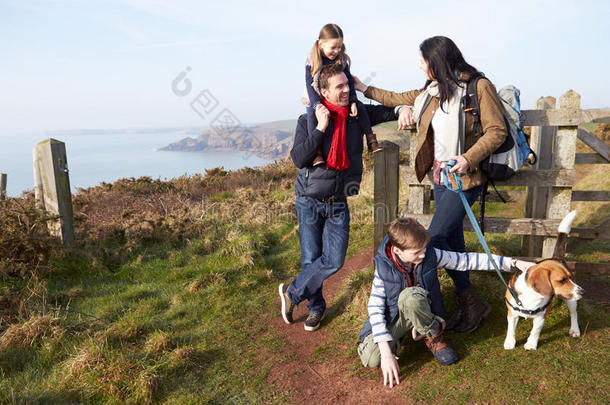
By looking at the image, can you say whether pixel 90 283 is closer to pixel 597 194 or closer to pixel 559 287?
pixel 559 287

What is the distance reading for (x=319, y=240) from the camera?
4027 mm

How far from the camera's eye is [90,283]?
19.1 feet

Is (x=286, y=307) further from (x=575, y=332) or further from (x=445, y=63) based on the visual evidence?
(x=445, y=63)

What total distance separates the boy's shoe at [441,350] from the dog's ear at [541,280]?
0.85m

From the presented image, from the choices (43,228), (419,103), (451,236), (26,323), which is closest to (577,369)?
(451,236)

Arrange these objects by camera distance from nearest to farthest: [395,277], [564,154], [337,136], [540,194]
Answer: [395,277]
[337,136]
[564,154]
[540,194]

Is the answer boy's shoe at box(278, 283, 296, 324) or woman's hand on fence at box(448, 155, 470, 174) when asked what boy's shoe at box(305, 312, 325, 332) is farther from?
woman's hand on fence at box(448, 155, 470, 174)

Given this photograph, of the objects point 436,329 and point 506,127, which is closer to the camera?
point 506,127

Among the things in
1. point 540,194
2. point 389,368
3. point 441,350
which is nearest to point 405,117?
point 441,350

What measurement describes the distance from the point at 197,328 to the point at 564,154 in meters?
4.22

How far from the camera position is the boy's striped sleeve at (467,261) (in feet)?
11.1

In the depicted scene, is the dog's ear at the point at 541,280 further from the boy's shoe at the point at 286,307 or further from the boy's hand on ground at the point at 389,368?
the boy's shoe at the point at 286,307

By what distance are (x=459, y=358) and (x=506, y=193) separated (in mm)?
3501

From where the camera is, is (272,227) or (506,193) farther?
(272,227)
